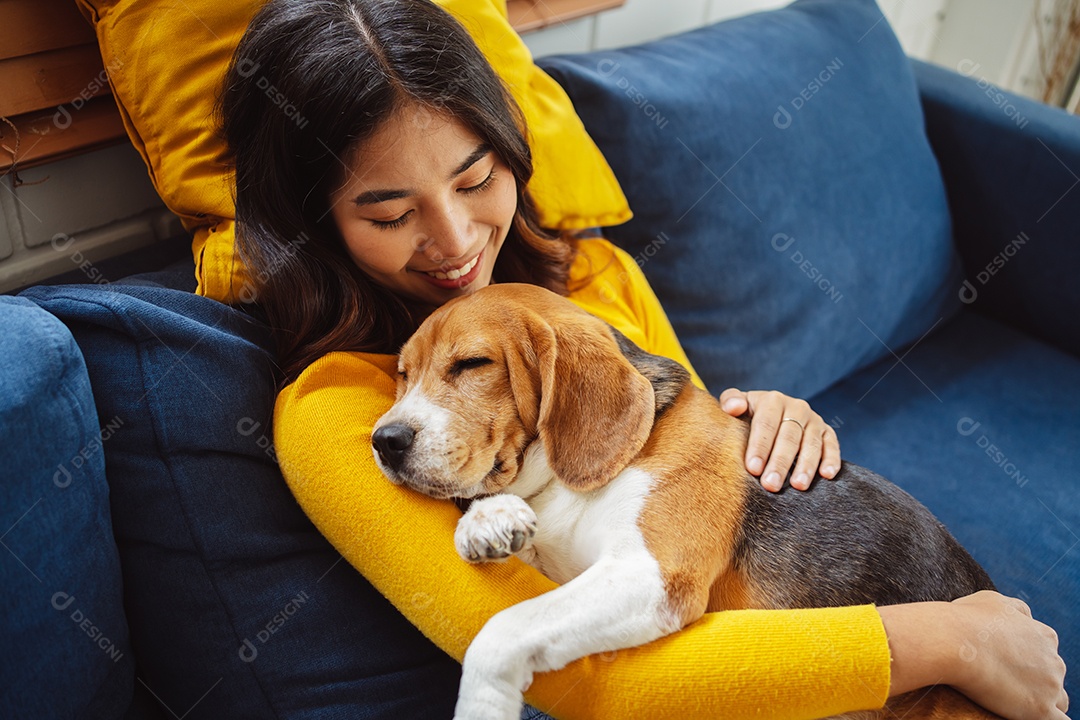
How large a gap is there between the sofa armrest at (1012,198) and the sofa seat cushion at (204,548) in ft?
7.97

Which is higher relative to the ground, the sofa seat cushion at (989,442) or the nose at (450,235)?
the nose at (450,235)

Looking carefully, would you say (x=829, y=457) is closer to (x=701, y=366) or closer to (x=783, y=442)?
(x=783, y=442)

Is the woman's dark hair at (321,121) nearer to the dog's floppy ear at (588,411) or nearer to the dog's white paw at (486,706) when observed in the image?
the dog's floppy ear at (588,411)

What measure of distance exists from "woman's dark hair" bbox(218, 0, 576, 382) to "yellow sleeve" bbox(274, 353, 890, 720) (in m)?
0.30

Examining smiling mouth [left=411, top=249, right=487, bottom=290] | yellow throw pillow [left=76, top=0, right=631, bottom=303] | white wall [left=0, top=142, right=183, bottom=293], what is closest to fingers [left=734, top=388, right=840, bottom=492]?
smiling mouth [left=411, top=249, right=487, bottom=290]

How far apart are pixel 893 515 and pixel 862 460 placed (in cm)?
87

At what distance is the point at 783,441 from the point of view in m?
1.53

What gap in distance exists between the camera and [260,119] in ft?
4.85

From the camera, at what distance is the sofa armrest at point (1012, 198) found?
2.69 meters

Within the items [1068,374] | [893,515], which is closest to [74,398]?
[893,515]

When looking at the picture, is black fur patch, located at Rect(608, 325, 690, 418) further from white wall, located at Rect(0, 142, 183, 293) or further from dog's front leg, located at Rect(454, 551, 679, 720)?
white wall, located at Rect(0, 142, 183, 293)

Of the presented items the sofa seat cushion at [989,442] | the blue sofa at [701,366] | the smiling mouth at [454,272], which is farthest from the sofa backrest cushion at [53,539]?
the sofa seat cushion at [989,442]

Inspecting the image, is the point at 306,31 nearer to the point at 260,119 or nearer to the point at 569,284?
the point at 260,119

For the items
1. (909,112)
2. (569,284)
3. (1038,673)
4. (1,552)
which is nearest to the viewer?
(1,552)
